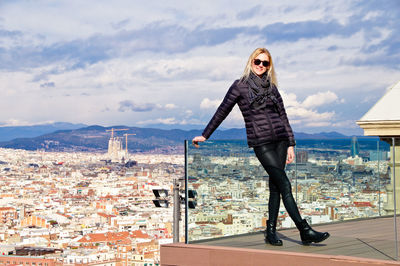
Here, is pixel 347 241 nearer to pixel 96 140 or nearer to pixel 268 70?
pixel 268 70

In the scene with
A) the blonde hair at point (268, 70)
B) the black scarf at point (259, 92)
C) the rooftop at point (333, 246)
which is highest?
the blonde hair at point (268, 70)

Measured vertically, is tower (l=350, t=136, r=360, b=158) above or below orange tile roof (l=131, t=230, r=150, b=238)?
above

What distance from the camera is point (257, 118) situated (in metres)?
4.65

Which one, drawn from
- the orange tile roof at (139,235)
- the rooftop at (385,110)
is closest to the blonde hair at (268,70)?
the rooftop at (385,110)

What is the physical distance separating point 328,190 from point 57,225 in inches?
1744

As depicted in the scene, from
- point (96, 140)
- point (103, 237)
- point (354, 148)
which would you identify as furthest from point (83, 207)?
point (354, 148)

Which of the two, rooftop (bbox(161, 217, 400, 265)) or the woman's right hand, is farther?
the woman's right hand

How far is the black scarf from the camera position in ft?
15.3

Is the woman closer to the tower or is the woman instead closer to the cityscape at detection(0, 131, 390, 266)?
the cityscape at detection(0, 131, 390, 266)

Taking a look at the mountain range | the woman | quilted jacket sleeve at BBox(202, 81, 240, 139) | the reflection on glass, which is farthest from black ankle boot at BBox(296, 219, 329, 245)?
the mountain range

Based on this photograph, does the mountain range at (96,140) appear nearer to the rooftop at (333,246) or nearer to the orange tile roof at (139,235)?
the orange tile roof at (139,235)

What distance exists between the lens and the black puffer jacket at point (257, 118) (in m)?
4.63

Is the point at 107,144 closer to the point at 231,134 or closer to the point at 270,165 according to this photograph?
the point at 231,134

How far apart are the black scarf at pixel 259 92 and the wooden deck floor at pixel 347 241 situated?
41.6 inches
